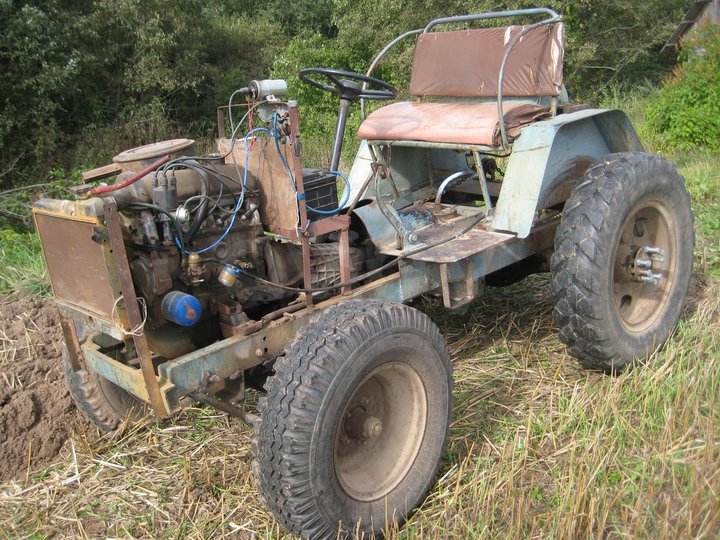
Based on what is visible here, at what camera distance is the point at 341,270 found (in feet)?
10.2

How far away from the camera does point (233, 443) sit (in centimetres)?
330

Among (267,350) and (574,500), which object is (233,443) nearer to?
(267,350)

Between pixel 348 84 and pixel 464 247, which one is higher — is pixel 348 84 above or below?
above

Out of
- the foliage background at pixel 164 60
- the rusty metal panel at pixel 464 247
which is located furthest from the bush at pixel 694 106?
the rusty metal panel at pixel 464 247

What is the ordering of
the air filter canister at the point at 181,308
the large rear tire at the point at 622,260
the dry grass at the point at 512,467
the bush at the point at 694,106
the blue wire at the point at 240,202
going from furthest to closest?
the bush at the point at 694,106 < the large rear tire at the point at 622,260 < the blue wire at the point at 240,202 < the air filter canister at the point at 181,308 < the dry grass at the point at 512,467

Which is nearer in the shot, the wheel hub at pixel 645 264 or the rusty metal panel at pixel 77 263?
the rusty metal panel at pixel 77 263

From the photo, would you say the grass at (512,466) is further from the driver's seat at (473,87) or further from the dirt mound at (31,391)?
the driver's seat at (473,87)

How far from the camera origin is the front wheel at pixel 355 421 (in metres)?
2.37

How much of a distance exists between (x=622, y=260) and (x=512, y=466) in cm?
148

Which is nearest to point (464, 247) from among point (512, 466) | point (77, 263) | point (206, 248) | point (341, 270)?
point (341, 270)

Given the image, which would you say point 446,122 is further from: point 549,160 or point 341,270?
point 341,270

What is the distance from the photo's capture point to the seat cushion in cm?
347

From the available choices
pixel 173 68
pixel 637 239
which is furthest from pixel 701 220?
pixel 173 68

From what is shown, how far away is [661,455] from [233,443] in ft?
6.28
